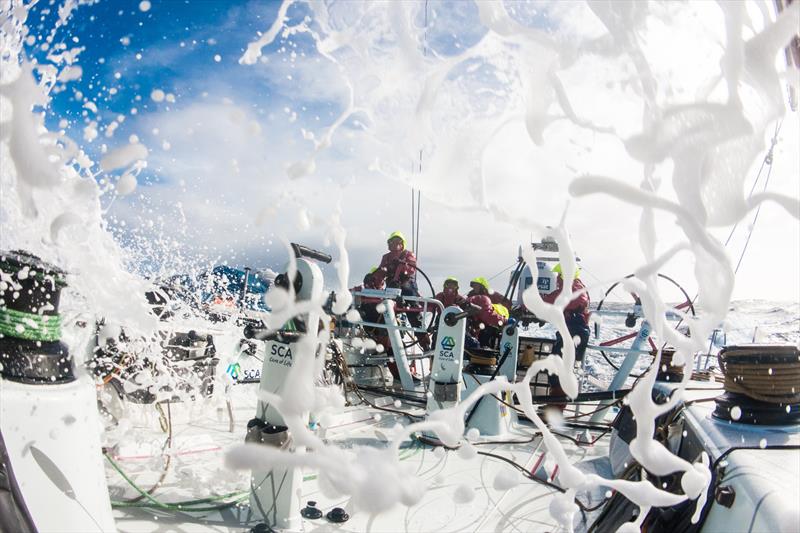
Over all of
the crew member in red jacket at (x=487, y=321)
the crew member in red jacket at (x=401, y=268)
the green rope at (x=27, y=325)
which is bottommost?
the crew member in red jacket at (x=487, y=321)

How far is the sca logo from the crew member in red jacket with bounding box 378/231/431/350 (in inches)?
183

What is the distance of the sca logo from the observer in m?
2.44

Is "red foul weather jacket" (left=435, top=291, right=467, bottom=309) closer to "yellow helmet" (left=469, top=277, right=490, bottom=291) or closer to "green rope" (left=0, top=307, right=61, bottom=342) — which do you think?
"yellow helmet" (left=469, top=277, right=490, bottom=291)

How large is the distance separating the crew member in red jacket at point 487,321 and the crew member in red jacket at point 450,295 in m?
0.66

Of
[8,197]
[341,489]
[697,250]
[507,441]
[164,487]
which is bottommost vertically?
[507,441]

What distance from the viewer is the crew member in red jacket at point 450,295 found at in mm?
7088

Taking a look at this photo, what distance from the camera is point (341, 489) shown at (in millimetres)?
1449

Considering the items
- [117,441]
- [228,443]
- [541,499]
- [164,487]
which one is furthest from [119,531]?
[541,499]

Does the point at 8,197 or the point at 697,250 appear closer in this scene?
the point at 697,250

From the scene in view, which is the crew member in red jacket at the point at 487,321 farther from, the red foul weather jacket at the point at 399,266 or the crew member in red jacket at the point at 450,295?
the red foul weather jacket at the point at 399,266

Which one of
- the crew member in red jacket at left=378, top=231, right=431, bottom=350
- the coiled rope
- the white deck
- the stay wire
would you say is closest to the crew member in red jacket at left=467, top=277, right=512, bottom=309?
the crew member in red jacket at left=378, top=231, right=431, bottom=350

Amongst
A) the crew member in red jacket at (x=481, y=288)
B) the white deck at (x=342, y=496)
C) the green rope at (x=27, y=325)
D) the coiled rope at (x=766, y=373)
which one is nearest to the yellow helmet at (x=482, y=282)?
the crew member in red jacket at (x=481, y=288)

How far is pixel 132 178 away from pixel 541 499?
114 inches

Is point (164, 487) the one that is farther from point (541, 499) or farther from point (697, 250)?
point (697, 250)
